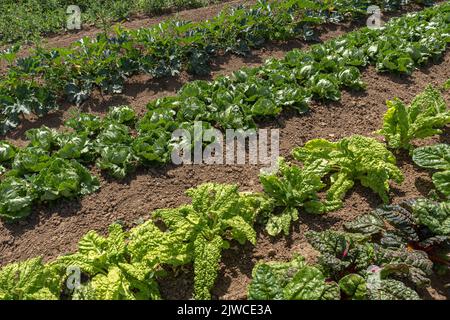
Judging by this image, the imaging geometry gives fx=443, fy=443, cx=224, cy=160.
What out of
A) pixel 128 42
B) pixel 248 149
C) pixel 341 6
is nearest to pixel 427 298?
pixel 248 149

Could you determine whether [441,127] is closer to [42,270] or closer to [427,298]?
[427,298]

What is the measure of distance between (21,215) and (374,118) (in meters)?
4.24

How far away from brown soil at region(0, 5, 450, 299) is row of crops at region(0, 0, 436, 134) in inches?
12.5

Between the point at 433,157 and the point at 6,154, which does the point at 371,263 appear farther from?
the point at 6,154

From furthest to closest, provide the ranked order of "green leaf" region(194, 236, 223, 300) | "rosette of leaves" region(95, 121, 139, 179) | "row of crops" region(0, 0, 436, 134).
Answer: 1. "row of crops" region(0, 0, 436, 134)
2. "rosette of leaves" region(95, 121, 139, 179)
3. "green leaf" region(194, 236, 223, 300)

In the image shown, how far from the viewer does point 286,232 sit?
396cm

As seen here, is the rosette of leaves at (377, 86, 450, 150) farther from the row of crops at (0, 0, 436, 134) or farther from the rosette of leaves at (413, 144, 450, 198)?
the row of crops at (0, 0, 436, 134)

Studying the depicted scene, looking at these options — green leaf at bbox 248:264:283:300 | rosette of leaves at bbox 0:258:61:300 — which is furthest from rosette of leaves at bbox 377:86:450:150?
rosette of leaves at bbox 0:258:61:300

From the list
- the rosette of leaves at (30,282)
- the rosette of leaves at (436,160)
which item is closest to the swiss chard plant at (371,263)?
the rosette of leaves at (436,160)

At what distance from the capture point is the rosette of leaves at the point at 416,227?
3641 millimetres

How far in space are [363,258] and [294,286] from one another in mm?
698

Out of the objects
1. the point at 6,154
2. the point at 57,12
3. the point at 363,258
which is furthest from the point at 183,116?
the point at 57,12

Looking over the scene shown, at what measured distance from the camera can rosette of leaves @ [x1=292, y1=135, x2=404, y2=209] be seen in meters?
4.25
